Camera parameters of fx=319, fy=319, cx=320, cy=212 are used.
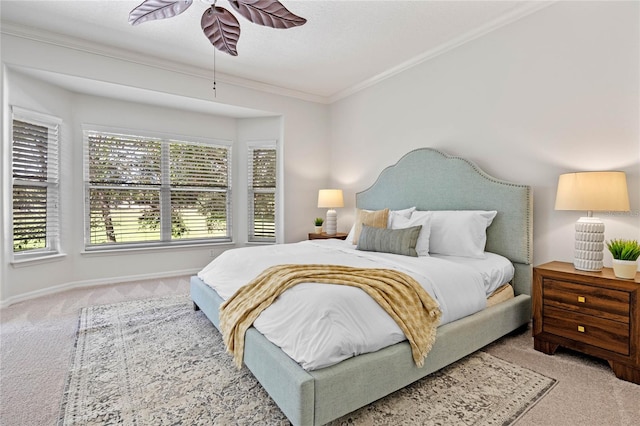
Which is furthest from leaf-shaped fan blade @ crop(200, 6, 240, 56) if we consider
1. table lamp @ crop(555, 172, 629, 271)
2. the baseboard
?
the baseboard

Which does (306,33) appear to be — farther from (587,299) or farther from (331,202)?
(587,299)

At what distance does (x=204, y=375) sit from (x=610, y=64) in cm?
365

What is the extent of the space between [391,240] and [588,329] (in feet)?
4.84

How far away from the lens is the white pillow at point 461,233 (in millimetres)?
2850

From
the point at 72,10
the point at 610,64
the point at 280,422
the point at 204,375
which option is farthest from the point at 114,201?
the point at 610,64

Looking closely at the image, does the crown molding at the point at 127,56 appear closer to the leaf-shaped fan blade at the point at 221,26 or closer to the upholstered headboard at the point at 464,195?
the leaf-shaped fan blade at the point at 221,26

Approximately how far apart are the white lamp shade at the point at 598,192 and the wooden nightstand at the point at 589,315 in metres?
0.46

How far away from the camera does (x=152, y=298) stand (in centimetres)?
361

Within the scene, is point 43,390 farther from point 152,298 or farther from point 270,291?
point 152,298

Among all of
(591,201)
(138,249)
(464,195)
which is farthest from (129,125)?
(591,201)

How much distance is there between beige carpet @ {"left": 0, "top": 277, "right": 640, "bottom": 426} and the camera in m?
1.65

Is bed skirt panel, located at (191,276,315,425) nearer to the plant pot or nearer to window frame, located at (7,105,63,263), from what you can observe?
the plant pot

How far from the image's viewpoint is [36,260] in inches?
143

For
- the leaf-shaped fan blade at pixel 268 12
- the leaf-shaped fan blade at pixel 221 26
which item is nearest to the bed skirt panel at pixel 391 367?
the leaf-shaped fan blade at pixel 268 12
